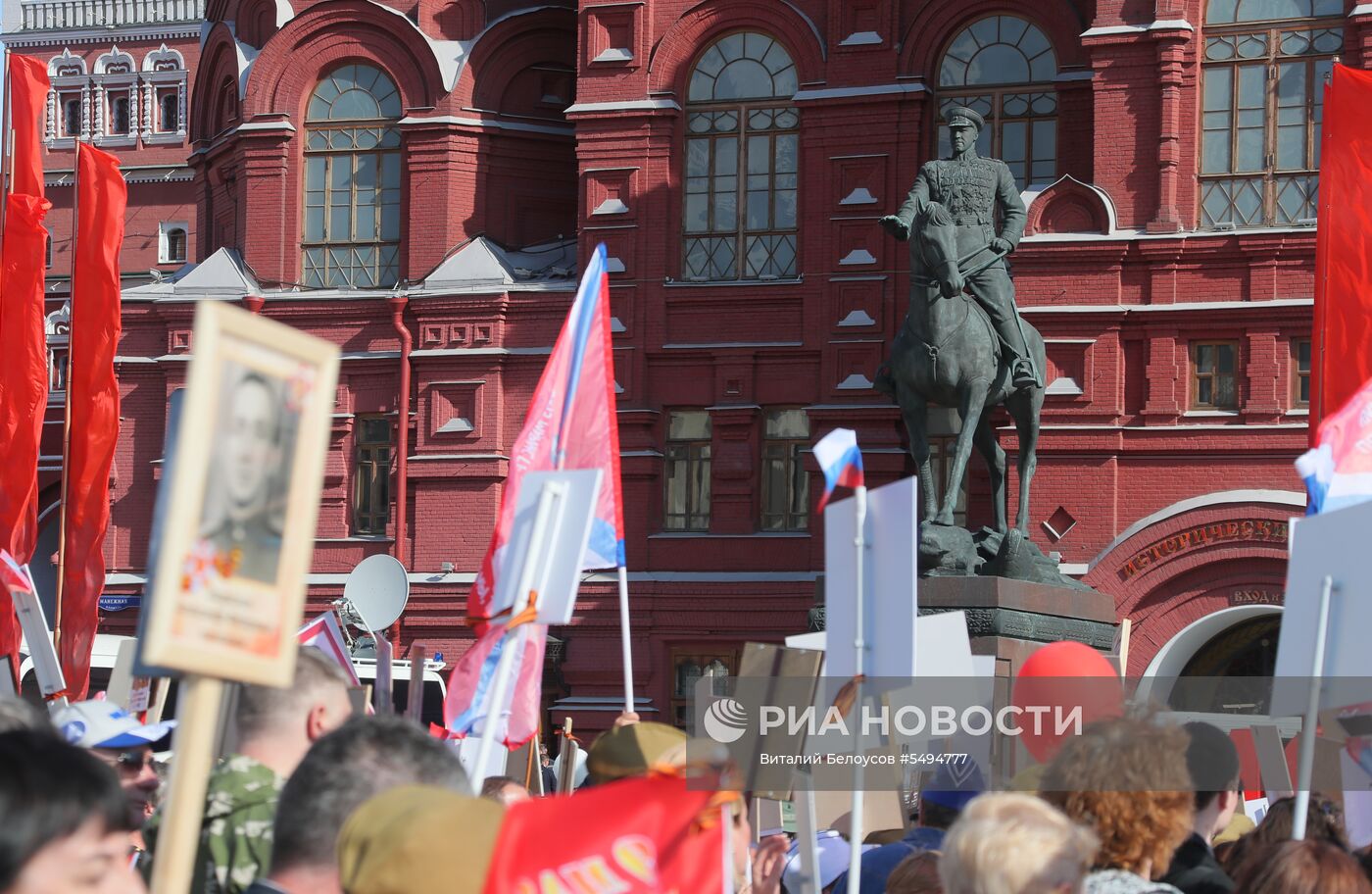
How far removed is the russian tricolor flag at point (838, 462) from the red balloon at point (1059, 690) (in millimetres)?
1337

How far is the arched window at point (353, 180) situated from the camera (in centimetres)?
2605

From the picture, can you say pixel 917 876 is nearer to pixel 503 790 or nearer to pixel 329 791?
pixel 503 790

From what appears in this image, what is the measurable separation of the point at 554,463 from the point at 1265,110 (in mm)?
14877

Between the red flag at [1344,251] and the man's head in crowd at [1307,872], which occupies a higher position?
the red flag at [1344,251]

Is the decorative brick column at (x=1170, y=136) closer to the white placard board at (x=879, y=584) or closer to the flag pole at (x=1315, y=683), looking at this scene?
the flag pole at (x=1315, y=683)

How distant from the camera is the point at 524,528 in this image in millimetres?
5797

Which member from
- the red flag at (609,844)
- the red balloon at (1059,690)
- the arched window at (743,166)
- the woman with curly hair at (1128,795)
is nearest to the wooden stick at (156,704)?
the red balloon at (1059,690)

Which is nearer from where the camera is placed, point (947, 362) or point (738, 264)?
point (947, 362)

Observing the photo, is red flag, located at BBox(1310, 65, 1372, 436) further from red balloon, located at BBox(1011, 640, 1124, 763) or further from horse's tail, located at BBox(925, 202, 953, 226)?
red balloon, located at BBox(1011, 640, 1124, 763)

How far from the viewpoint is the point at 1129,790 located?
4980 millimetres

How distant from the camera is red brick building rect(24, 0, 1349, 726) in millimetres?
21703

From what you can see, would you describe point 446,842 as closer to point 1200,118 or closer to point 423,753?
point 423,753

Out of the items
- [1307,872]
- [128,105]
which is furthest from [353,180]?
[1307,872]

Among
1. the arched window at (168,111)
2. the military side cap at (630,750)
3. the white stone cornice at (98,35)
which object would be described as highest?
the white stone cornice at (98,35)
